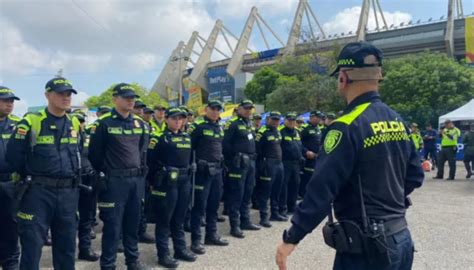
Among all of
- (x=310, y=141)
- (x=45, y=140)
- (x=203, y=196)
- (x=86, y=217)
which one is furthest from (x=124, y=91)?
(x=310, y=141)

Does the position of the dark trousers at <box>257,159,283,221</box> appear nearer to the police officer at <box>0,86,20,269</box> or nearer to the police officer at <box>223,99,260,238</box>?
the police officer at <box>223,99,260,238</box>

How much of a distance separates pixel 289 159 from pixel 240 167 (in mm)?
1863

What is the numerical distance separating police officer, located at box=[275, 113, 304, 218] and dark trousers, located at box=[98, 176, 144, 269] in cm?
369

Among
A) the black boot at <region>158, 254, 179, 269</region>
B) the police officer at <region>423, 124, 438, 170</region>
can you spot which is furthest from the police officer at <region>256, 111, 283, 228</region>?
the police officer at <region>423, 124, 438, 170</region>

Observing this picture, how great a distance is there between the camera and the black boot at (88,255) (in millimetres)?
5195

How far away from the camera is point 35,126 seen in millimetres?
3768

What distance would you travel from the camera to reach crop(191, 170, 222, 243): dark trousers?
565 centimetres

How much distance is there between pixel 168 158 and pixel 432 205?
641cm

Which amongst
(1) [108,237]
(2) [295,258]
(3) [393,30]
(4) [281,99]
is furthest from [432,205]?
(3) [393,30]

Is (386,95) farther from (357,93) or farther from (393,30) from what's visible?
(357,93)

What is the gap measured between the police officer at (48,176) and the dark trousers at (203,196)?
6.64 feet

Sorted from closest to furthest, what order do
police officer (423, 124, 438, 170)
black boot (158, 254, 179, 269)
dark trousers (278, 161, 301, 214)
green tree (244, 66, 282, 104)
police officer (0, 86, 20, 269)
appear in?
police officer (0, 86, 20, 269), black boot (158, 254, 179, 269), dark trousers (278, 161, 301, 214), police officer (423, 124, 438, 170), green tree (244, 66, 282, 104)

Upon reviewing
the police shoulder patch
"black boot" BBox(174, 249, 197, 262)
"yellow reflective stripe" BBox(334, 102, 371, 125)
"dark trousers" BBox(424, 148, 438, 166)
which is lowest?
"black boot" BBox(174, 249, 197, 262)

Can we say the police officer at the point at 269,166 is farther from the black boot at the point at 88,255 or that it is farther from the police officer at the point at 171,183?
the black boot at the point at 88,255
